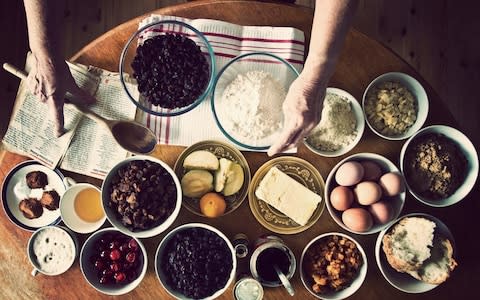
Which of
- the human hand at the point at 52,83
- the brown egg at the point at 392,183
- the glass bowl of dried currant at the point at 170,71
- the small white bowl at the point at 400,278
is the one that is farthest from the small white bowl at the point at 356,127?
the human hand at the point at 52,83

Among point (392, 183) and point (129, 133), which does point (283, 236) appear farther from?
point (129, 133)

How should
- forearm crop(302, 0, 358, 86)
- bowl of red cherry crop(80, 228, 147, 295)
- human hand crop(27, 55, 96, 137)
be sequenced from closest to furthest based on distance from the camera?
forearm crop(302, 0, 358, 86) → human hand crop(27, 55, 96, 137) → bowl of red cherry crop(80, 228, 147, 295)

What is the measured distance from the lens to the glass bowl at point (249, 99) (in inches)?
53.9

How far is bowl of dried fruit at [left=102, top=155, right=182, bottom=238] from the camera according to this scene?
1335 mm

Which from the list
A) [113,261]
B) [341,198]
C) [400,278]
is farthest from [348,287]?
[113,261]

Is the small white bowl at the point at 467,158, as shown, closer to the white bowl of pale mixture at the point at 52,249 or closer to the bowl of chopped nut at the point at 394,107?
the bowl of chopped nut at the point at 394,107

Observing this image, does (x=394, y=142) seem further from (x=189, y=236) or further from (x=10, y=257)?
(x=10, y=257)

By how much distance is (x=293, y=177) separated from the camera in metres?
1.45

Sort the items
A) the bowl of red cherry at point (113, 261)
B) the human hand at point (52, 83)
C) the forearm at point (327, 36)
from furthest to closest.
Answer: the bowl of red cherry at point (113, 261) < the human hand at point (52, 83) < the forearm at point (327, 36)

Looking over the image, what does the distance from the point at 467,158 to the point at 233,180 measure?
66 centimetres

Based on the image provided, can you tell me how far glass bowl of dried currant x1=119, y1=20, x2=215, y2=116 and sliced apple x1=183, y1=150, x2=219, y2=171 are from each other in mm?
130

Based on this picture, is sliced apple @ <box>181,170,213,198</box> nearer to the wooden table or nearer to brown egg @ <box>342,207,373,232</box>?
the wooden table

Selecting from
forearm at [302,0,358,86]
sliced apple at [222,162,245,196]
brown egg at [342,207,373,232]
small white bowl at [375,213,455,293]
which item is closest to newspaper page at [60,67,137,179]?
sliced apple at [222,162,245,196]

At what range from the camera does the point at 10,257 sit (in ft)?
4.65
